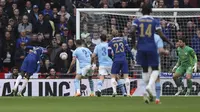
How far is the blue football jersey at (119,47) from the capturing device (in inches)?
896

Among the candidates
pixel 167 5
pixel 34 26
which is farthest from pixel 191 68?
pixel 34 26

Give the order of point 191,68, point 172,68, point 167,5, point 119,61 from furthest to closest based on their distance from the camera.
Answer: point 167,5, point 172,68, point 191,68, point 119,61

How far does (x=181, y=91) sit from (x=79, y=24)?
4415 mm

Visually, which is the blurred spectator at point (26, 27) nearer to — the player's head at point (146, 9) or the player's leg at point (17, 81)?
the player's leg at point (17, 81)

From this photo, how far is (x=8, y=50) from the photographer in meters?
27.2

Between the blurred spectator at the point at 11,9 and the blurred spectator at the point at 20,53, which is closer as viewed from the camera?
the blurred spectator at the point at 20,53

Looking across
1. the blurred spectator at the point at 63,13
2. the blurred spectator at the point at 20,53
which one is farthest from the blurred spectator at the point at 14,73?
the blurred spectator at the point at 63,13

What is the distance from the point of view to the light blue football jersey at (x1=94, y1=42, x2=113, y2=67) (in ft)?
78.8

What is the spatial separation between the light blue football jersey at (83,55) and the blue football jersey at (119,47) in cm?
145

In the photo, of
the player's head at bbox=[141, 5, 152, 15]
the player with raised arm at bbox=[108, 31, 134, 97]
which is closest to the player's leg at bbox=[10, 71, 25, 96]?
the player with raised arm at bbox=[108, 31, 134, 97]

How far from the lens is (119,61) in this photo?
2297 centimetres

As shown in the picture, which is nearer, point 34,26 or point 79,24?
point 79,24

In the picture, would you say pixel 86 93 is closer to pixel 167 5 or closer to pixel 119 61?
pixel 119 61

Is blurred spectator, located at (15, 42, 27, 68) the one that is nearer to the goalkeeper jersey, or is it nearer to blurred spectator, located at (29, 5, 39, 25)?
blurred spectator, located at (29, 5, 39, 25)
